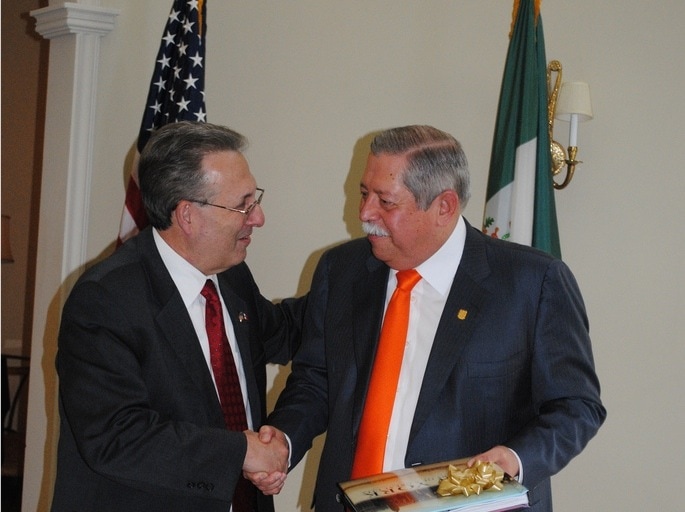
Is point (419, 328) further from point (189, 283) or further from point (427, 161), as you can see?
point (189, 283)

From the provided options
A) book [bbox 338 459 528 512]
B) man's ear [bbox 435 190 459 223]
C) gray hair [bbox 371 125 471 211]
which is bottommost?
book [bbox 338 459 528 512]

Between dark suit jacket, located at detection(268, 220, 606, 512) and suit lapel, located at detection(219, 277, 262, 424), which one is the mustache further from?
suit lapel, located at detection(219, 277, 262, 424)

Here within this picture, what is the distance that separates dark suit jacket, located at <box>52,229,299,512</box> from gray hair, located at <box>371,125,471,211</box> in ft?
2.32

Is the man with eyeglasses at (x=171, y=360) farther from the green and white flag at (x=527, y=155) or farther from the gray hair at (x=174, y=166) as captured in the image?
the green and white flag at (x=527, y=155)

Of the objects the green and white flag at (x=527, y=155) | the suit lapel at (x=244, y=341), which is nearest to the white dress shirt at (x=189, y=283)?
the suit lapel at (x=244, y=341)

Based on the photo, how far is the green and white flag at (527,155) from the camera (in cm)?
327

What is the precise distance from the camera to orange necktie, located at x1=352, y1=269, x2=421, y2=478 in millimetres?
2174

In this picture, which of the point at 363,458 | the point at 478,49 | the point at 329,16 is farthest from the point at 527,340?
the point at 329,16

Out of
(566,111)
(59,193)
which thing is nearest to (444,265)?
(566,111)

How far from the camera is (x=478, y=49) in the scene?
3.71 meters

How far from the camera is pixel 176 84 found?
11.7 feet

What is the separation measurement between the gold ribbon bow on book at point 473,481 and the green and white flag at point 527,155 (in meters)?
1.60

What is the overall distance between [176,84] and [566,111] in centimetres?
162

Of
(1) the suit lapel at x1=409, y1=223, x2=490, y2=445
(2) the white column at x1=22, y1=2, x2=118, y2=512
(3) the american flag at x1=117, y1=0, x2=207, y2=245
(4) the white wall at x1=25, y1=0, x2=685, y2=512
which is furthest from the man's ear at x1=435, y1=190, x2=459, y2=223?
(2) the white column at x1=22, y1=2, x2=118, y2=512
